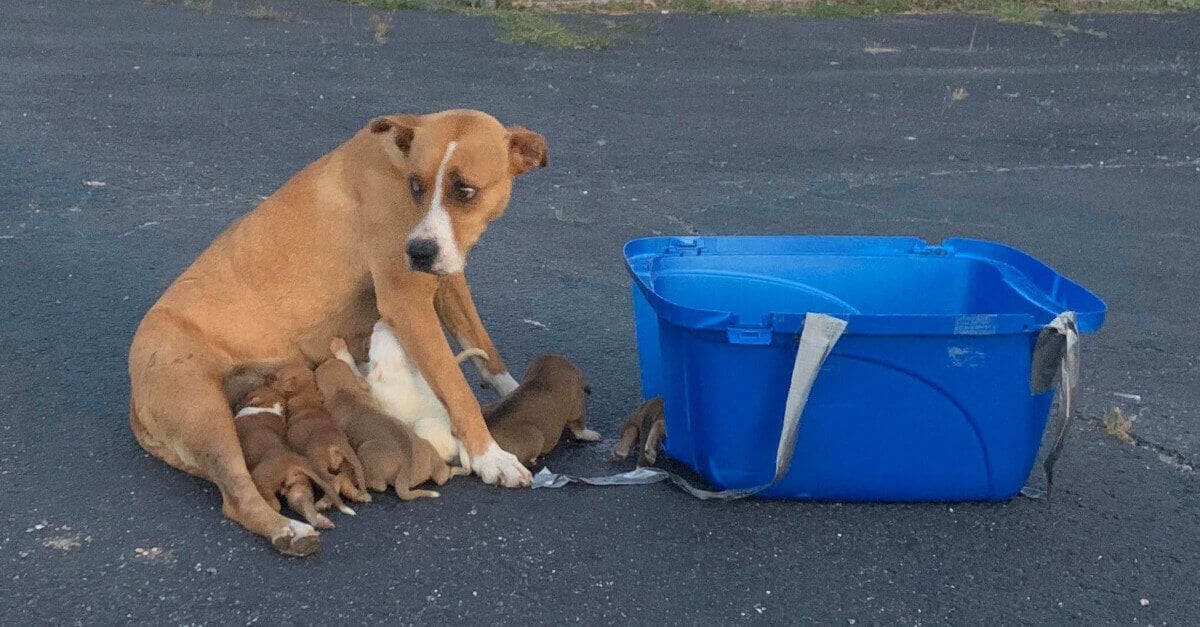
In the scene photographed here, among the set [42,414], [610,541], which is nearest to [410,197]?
[610,541]

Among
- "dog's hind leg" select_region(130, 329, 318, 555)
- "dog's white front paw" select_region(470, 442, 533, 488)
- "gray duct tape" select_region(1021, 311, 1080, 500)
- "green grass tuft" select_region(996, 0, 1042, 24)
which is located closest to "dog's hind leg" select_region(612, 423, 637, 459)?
"dog's white front paw" select_region(470, 442, 533, 488)

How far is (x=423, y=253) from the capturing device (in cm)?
401

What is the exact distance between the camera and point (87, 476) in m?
4.26

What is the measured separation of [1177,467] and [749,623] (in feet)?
6.73

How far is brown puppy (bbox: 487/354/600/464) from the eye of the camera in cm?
434

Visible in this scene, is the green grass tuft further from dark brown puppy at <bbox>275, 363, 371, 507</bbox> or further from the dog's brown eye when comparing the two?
dark brown puppy at <bbox>275, 363, 371, 507</bbox>

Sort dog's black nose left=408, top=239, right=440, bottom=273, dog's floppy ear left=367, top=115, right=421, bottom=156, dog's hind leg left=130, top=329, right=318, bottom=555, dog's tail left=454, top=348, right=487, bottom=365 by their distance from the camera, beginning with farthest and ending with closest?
1. dog's tail left=454, top=348, right=487, bottom=365
2. dog's floppy ear left=367, top=115, right=421, bottom=156
3. dog's black nose left=408, top=239, right=440, bottom=273
4. dog's hind leg left=130, top=329, right=318, bottom=555

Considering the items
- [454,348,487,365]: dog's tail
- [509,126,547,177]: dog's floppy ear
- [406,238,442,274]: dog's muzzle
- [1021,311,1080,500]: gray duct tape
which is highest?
[509,126,547,177]: dog's floppy ear

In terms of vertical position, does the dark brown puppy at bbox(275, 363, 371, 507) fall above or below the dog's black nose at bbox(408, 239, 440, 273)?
below

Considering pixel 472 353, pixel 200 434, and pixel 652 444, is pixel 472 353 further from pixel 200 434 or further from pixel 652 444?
pixel 200 434

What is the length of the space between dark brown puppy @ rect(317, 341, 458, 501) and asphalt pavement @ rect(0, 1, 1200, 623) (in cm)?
9

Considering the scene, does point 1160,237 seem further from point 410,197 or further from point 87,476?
point 87,476

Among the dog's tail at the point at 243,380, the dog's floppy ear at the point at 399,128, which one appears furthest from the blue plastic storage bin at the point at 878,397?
the dog's tail at the point at 243,380

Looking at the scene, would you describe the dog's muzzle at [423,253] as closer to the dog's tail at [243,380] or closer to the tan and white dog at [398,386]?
the tan and white dog at [398,386]
